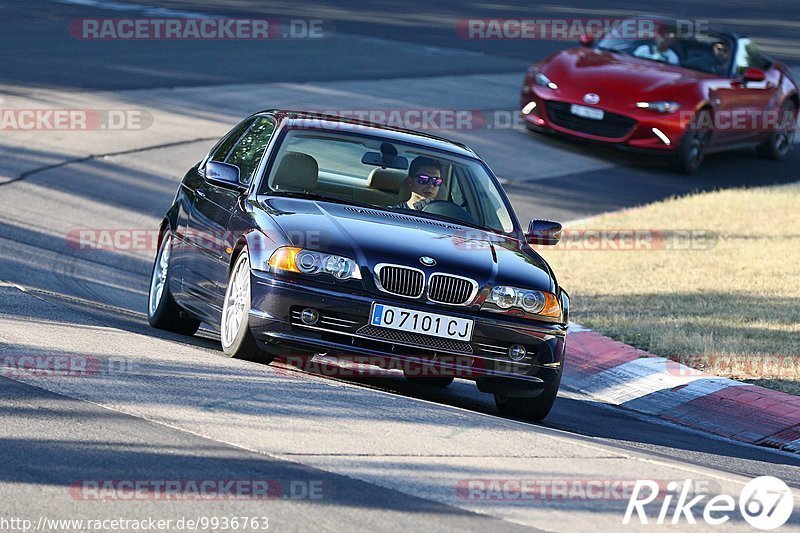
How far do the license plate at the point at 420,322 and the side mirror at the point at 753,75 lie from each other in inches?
535

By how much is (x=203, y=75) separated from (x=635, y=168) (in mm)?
6497

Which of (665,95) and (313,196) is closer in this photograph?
(313,196)

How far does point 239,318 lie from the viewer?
26.6 ft

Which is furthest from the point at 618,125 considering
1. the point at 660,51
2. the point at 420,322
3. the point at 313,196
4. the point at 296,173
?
the point at 420,322

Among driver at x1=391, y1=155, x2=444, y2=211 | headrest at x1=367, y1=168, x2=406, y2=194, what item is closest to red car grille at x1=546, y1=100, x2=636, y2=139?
driver at x1=391, y1=155, x2=444, y2=211

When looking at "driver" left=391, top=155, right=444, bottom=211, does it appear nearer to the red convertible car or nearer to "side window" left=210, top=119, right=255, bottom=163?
"side window" left=210, top=119, right=255, bottom=163

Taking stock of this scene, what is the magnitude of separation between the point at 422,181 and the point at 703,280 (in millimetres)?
4879

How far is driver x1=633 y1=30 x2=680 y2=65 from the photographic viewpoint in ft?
66.1

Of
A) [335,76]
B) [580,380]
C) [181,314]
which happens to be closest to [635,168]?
[335,76]

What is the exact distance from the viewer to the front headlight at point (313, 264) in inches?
303

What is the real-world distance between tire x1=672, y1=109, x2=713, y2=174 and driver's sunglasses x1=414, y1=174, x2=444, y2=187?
10.7 metres

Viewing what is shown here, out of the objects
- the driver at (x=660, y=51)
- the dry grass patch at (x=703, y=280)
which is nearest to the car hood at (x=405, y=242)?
the dry grass patch at (x=703, y=280)

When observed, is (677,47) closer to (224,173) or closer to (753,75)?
(753,75)

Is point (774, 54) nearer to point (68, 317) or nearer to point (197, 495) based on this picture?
point (68, 317)
